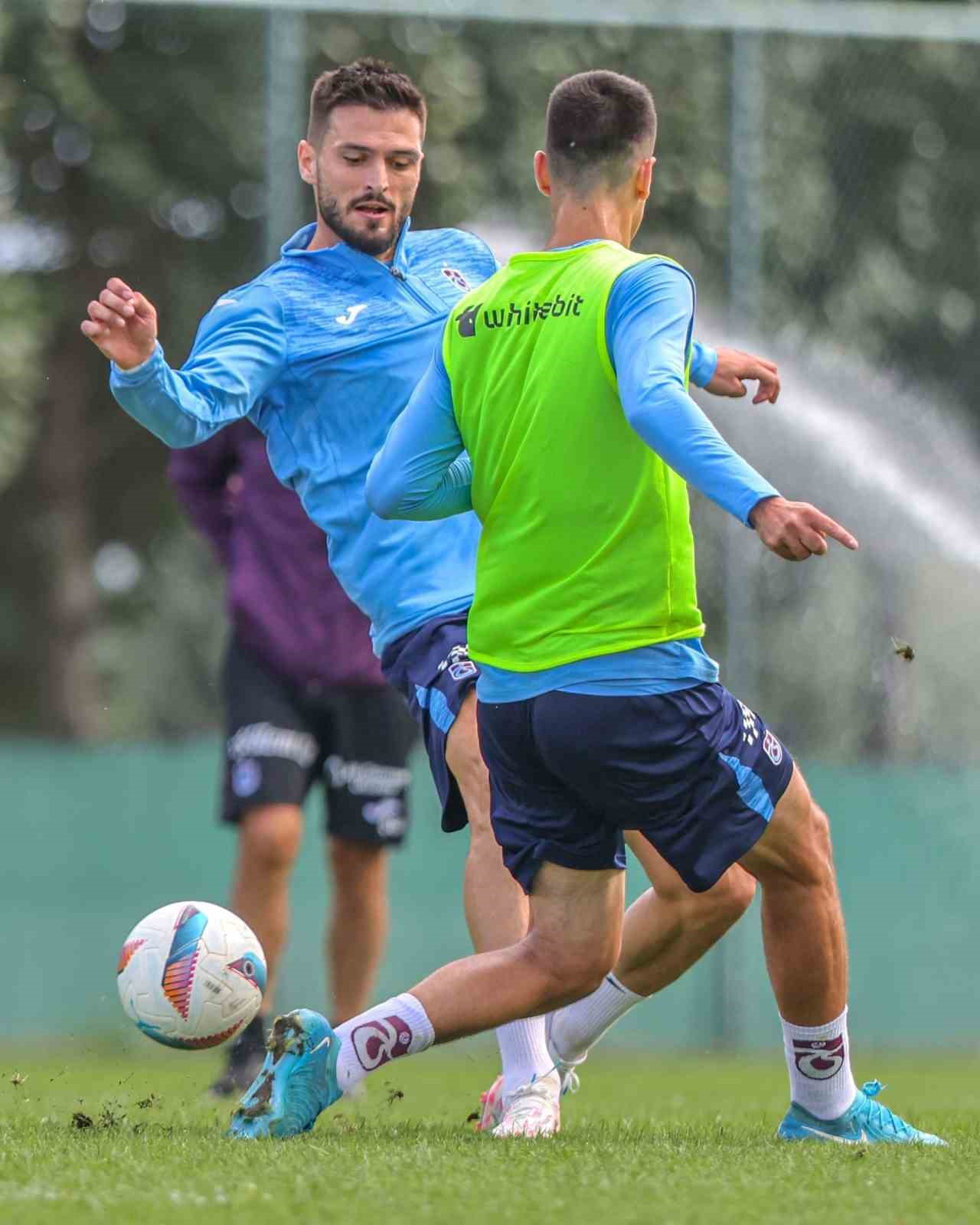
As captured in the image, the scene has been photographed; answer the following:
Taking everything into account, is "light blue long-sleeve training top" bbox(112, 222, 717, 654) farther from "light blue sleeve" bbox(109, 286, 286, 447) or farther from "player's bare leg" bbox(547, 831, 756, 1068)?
"player's bare leg" bbox(547, 831, 756, 1068)

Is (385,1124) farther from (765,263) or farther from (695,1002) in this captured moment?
(765,263)

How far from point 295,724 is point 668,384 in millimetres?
3198

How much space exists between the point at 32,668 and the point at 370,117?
10425 millimetres

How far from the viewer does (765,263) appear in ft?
30.2

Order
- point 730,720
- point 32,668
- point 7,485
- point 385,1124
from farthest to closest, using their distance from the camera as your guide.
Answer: point 32,668 → point 7,485 → point 385,1124 → point 730,720

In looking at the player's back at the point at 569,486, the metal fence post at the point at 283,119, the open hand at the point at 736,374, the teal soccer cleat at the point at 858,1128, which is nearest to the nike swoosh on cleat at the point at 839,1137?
the teal soccer cleat at the point at 858,1128

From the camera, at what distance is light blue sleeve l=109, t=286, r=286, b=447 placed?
14.0ft

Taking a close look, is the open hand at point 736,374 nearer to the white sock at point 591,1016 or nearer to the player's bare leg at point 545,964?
the player's bare leg at point 545,964

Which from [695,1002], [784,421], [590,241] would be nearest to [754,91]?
[784,421]

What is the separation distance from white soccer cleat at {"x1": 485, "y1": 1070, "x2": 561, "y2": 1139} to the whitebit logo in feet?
5.89

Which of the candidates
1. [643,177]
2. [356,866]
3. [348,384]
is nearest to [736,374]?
[643,177]

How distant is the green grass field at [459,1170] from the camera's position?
3121mm

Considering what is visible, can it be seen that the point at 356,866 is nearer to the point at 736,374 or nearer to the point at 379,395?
the point at 379,395

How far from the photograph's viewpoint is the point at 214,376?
14.9 feet
